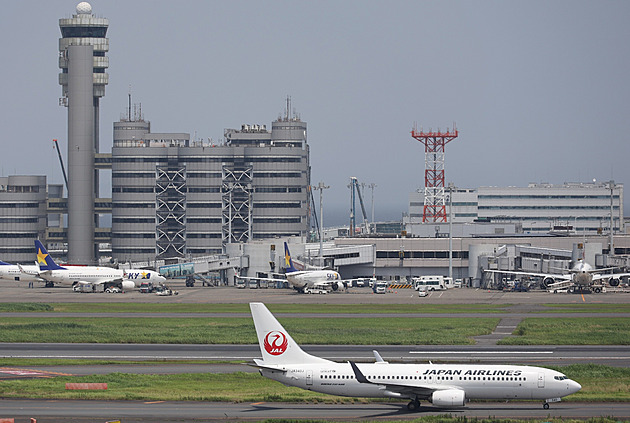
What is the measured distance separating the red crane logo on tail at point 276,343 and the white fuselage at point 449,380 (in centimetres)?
209

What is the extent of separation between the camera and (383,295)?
155m

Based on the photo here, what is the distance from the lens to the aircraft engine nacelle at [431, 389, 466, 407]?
55.6m

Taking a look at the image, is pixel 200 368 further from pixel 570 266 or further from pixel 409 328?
pixel 570 266

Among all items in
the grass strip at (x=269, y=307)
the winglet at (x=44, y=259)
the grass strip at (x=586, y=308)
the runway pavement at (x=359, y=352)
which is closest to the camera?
the runway pavement at (x=359, y=352)

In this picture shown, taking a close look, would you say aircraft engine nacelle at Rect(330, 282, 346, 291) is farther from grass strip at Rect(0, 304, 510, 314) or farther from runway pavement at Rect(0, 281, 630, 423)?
grass strip at Rect(0, 304, 510, 314)

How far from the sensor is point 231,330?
102562 mm

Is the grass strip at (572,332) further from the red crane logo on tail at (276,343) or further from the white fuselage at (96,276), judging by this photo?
the white fuselage at (96,276)

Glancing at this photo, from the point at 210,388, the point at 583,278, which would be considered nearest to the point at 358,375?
the point at 210,388

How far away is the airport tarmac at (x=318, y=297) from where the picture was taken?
140m

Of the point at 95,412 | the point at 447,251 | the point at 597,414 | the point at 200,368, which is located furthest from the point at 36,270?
the point at 597,414

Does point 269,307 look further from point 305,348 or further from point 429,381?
point 429,381

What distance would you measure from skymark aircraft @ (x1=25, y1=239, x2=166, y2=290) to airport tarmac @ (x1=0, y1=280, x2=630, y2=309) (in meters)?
2.31

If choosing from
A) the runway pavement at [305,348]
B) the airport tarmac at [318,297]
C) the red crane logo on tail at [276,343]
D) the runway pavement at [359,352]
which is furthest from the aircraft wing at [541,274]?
the red crane logo on tail at [276,343]

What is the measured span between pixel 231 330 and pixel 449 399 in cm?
5030
